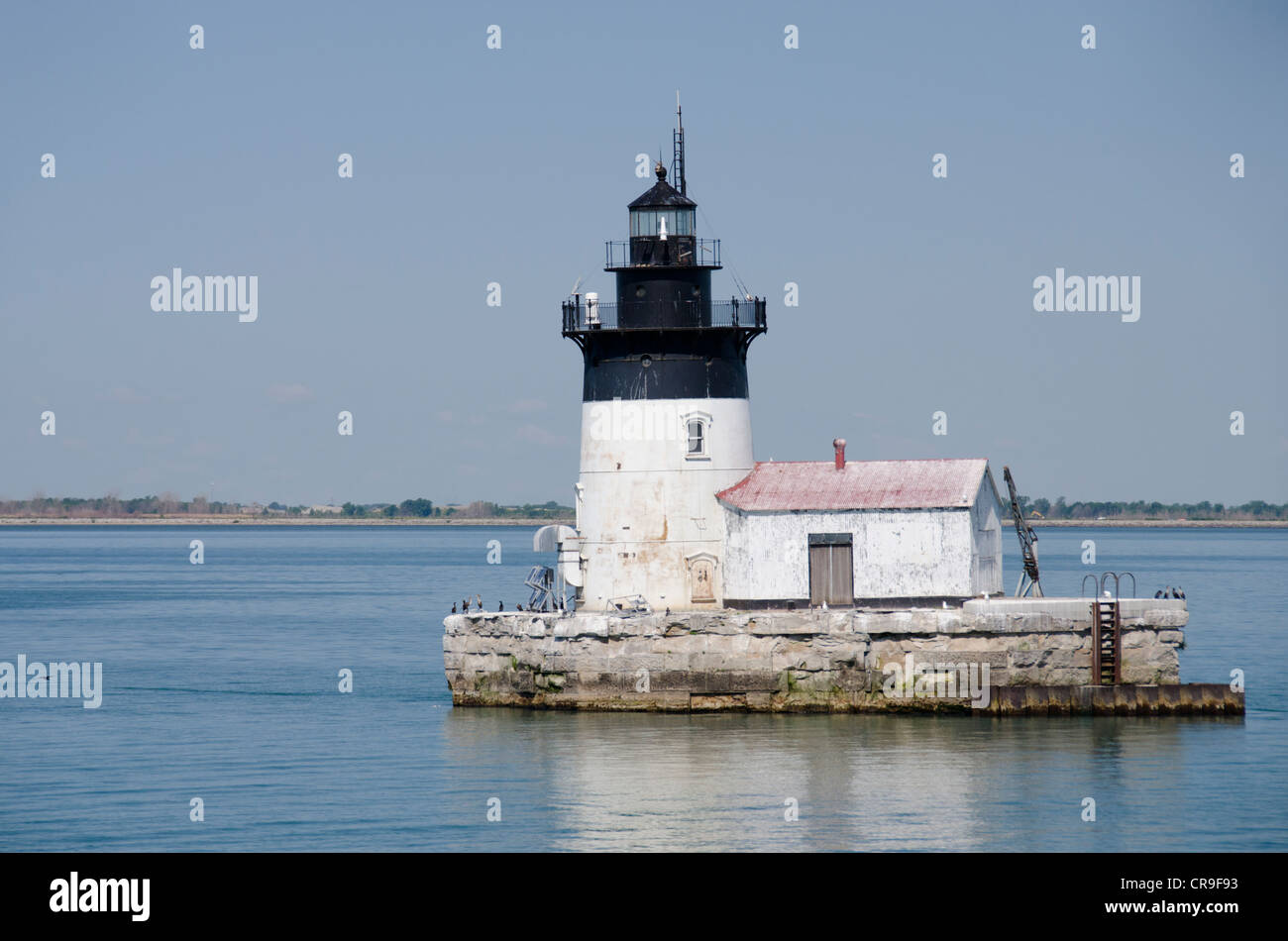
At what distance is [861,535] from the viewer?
133 feet

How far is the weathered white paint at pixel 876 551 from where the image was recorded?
4019 cm

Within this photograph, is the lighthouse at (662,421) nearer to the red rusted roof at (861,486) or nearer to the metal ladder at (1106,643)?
the red rusted roof at (861,486)

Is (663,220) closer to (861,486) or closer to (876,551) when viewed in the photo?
(861,486)

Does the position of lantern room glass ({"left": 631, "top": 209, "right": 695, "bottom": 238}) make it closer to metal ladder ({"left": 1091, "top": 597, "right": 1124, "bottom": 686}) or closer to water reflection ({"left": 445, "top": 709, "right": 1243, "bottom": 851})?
water reflection ({"left": 445, "top": 709, "right": 1243, "bottom": 851})

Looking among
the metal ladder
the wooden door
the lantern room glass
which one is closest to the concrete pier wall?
the metal ladder

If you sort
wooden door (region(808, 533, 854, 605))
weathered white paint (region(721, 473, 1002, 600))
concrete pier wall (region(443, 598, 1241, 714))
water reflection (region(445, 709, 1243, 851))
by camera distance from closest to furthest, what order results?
water reflection (region(445, 709, 1243, 851))
concrete pier wall (region(443, 598, 1241, 714))
weathered white paint (region(721, 473, 1002, 600))
wooden door (region(808, 533, 854, 605))

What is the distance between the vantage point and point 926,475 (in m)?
41.2

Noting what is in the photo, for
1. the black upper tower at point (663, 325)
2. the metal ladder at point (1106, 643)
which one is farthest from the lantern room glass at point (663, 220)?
the metal ladder at point (1106, 643)

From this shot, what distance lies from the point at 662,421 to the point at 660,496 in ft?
5.74

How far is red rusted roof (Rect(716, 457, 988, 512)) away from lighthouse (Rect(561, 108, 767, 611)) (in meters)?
0.91

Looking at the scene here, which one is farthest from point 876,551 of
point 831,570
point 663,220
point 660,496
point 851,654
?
point 663,220

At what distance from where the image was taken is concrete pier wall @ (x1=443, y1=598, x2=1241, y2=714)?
39375mm
